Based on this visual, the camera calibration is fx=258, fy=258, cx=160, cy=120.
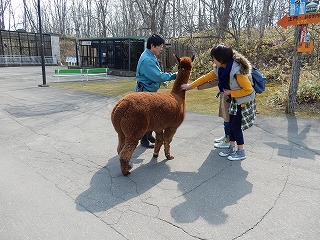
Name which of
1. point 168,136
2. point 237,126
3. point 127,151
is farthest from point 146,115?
point 237,126

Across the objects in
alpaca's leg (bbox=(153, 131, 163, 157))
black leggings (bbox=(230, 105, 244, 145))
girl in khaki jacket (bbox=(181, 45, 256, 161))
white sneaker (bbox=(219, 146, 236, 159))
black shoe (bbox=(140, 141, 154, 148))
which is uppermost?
girl in khaki jacket (bbox=(181, 45, 256, 161))

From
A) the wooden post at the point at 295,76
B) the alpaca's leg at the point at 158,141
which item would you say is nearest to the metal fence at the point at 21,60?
the alpaca's leg at the point at 158,141

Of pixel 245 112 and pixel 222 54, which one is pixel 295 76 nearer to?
pixel 245 112

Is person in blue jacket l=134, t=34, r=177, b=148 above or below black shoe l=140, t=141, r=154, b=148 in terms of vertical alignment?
above

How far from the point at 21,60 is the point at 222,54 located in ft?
107

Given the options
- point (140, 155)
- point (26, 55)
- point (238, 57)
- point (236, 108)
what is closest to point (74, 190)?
point (140, 155)

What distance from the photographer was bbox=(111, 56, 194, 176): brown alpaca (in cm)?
338

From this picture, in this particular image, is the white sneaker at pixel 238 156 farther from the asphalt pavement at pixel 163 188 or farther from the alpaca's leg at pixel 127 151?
the alpaca's leg at pixel 127 151

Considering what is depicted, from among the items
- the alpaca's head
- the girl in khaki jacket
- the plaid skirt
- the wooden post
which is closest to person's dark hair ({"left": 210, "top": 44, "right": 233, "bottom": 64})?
the girl in khaki jacket

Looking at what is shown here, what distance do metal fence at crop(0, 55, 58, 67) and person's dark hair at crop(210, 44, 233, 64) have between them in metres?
31.0

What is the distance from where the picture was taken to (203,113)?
23.8 feet

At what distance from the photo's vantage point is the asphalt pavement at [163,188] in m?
2.52

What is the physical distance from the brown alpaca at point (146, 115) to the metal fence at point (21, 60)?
99.8 feet

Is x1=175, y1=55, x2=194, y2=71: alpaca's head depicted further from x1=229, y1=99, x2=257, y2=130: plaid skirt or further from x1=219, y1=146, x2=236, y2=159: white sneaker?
x1=219, y1=146, x2=236, y2=159: white sneaker
